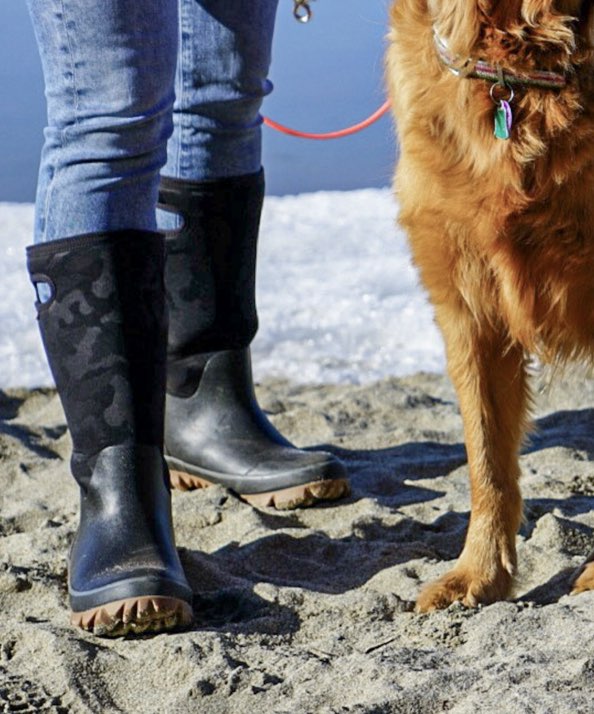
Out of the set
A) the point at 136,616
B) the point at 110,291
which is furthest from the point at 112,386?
the point at 136,616

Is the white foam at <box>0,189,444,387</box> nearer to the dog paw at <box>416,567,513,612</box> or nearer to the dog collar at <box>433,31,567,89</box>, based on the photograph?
the dog paw at <box>416,567,513,612</box>

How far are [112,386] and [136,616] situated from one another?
43 cm

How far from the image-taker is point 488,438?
8.20 feet

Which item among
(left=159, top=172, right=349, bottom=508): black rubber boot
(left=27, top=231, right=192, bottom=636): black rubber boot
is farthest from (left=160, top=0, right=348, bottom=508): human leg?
(left=27, top=231, right=192, bottom=636): black rubber boot

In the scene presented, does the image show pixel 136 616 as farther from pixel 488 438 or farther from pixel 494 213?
pixel 494 213

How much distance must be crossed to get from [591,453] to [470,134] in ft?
4.67

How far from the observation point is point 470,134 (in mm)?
2205

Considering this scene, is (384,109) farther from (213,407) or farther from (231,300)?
(213,407)

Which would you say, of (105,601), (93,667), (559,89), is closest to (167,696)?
(93,667)

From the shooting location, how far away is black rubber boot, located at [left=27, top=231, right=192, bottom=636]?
7.38 feet

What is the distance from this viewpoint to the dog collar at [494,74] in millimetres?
2135

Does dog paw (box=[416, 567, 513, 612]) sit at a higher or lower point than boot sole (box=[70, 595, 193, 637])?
lower

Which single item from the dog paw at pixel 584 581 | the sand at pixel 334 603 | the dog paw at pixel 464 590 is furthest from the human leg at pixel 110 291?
the dog paw at pixel 584 581

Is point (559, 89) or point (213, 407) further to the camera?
point (213, 407)
